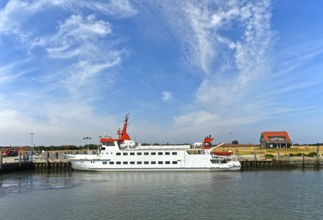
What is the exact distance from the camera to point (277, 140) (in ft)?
312

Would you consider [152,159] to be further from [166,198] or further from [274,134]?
[274,134]

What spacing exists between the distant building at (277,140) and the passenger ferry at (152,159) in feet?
148

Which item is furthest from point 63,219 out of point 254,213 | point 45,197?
point 254,213

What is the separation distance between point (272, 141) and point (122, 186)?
6728cm

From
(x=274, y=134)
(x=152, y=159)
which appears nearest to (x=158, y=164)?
(x=152, y=159)

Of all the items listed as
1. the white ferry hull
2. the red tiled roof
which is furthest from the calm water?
the red tiled roof

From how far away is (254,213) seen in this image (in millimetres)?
25266

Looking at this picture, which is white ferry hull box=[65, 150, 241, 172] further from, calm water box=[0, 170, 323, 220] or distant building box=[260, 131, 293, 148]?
distant building box=[260, 131, 293, 148]

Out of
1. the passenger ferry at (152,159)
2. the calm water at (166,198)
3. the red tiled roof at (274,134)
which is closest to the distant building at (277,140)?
the red tiled roof at (274,134)

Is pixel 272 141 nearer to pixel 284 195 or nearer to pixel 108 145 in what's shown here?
pixel 108 145

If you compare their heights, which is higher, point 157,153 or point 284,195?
point 157,153

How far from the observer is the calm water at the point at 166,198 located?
25.2 m

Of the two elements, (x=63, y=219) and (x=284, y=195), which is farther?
(x=284, y=195)

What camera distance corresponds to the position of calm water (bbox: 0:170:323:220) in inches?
991
